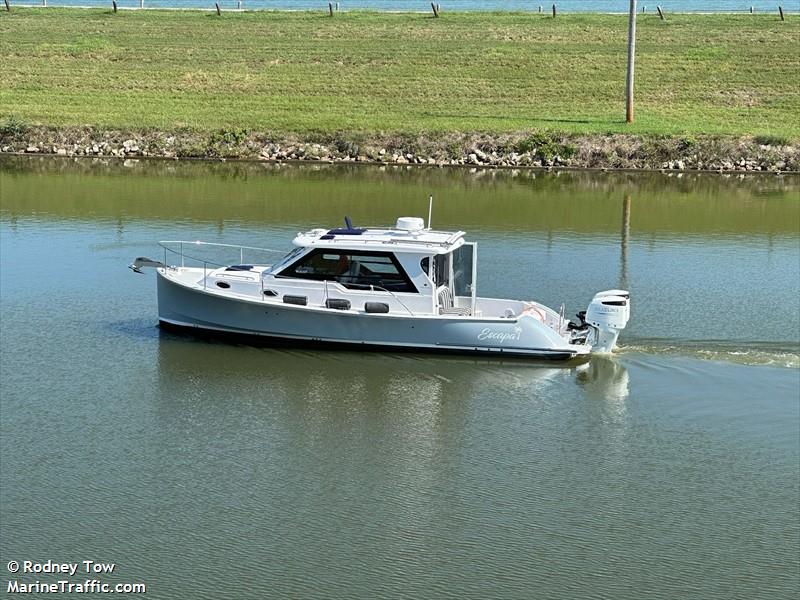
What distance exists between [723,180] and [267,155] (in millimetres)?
17022

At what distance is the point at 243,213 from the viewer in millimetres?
35062

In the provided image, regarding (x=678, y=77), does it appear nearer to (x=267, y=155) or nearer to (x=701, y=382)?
(x=267, y=155)

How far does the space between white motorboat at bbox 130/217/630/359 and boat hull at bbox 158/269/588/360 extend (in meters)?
0.02

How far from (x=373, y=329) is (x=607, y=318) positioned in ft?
13.3

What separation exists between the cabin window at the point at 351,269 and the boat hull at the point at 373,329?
0.67m

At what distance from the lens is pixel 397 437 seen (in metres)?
18.4

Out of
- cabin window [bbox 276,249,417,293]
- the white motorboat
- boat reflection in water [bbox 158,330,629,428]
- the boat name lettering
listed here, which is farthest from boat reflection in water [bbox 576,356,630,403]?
cabin window [bbox 276,249,417,293]

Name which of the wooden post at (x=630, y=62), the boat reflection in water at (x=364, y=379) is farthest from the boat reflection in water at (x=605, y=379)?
the wooden post at (x=630, y=62)

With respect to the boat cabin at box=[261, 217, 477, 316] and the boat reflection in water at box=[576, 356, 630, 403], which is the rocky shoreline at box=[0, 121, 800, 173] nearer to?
the boat cabin at box=[261, 217, 477, 316]

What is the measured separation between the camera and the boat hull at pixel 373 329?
21578mm

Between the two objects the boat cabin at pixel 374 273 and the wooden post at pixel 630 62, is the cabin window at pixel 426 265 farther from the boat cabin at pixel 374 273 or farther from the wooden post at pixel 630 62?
the wooden post at pixel 630 62

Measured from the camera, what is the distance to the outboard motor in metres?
21.2

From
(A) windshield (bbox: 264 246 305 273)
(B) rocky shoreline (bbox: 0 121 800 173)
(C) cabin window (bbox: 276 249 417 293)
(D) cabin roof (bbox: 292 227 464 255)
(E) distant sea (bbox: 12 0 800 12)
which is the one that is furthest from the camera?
(E) distant sea (bbox: 12 0 800 12)

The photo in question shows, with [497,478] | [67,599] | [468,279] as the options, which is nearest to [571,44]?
[468,279]
